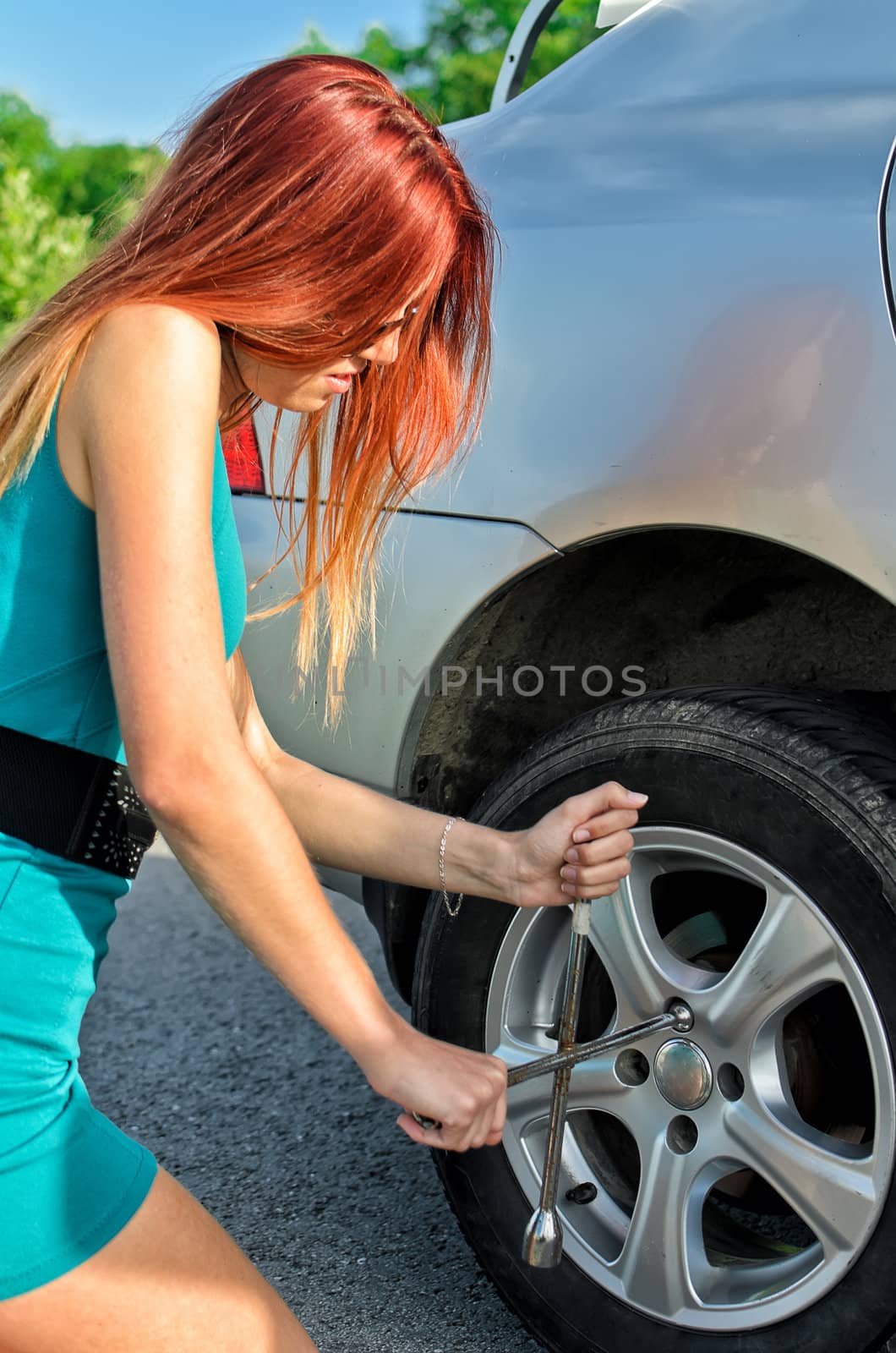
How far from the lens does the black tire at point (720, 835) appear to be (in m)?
1.41

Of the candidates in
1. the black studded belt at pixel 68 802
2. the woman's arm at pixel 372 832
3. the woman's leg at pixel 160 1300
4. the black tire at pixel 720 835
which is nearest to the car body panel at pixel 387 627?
the black tire at pixel 720 835

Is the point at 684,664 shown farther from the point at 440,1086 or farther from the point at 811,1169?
the point at 440,1086

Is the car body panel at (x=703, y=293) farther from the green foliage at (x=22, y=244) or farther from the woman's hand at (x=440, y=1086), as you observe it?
the green foliage at (x=22, y=244)

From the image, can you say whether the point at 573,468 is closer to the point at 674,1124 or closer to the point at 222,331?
the point at 222,331

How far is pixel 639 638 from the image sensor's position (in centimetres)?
188

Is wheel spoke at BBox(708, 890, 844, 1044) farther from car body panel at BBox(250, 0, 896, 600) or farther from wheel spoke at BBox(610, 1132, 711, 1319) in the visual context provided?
car body panel at BBox(250, 0, 896, 600)

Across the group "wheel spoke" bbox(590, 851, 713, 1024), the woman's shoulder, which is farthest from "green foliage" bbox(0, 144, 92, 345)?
the woman's shoulder

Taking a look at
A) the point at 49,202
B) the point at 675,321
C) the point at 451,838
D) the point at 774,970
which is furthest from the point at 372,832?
the point at 49,202

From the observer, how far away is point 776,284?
1488 millimetres

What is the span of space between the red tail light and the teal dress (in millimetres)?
839

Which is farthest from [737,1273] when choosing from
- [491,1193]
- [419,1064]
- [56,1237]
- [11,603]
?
[11,603]

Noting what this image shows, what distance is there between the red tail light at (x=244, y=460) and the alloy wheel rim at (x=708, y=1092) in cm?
80

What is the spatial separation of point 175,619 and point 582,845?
0.54 meters

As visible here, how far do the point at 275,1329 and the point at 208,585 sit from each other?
2.31 ft
